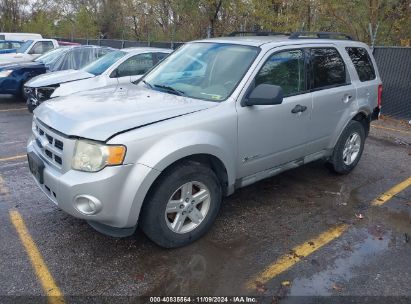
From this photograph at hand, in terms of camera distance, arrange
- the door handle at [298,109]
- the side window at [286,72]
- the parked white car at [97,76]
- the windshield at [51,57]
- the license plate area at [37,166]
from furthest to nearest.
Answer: the windshield at [51,57] → the parked white car at [97,76] → the door handle at [298,109] → the side window at [286,72] → the license plate area at [37,166]

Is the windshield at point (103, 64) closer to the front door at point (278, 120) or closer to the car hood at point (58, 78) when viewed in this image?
the car hood at point (58, 78)

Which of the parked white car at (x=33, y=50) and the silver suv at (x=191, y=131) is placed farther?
the parked white car at (x=33, y=50)

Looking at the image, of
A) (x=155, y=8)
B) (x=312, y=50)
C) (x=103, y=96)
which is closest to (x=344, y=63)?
(x=312, y=50)

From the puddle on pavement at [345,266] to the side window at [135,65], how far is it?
230 inches

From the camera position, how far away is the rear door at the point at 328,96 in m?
4.53

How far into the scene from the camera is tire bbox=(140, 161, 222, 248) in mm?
3211

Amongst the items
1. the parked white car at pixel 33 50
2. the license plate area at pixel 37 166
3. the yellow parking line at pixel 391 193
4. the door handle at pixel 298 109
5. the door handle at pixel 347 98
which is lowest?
the yellow parking line at pixel 391 193

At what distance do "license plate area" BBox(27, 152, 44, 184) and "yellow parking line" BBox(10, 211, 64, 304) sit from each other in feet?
1.96

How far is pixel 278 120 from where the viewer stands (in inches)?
159

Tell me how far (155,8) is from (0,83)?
13568 mm

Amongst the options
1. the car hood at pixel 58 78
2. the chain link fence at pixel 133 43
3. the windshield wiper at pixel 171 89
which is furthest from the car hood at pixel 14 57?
the windshield wiper at pixel 171 89

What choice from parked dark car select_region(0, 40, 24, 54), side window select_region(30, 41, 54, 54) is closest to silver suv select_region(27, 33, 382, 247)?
side window select_region(30, 41, 54, 54)

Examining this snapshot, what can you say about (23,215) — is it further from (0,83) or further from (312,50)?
(0,83)

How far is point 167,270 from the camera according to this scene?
3.19 m
